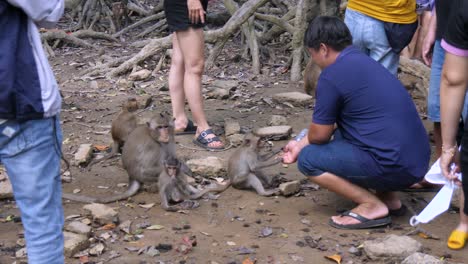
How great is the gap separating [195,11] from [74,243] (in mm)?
2374

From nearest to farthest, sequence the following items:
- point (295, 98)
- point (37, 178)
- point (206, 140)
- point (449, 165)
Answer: point (37, 178)
point (449, 165)
point (206, 140)
point (295, 98)

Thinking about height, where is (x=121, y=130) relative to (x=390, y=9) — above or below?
below

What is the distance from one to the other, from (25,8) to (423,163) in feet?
9.33

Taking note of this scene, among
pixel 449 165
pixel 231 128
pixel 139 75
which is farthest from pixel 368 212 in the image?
pixel 139 75

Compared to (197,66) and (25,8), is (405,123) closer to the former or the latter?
(197,66)

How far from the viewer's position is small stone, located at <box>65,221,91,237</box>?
4602 mm

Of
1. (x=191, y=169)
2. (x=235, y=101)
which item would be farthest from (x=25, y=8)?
(x=235, y=101)

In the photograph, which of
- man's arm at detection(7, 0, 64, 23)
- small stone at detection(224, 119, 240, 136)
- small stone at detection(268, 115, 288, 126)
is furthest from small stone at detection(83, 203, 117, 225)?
small stone at detection(268, 115, 288, 126)

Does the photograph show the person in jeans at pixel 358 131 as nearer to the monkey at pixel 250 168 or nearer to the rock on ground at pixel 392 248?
the rock on ground at pixel 392 248

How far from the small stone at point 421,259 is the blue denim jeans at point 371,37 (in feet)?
6.40

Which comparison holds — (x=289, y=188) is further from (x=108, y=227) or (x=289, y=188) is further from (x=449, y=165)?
(x=449, y=165)

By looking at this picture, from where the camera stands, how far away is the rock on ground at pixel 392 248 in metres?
4.25

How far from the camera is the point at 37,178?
3027 millimetres

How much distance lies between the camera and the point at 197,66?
6.23 metres
